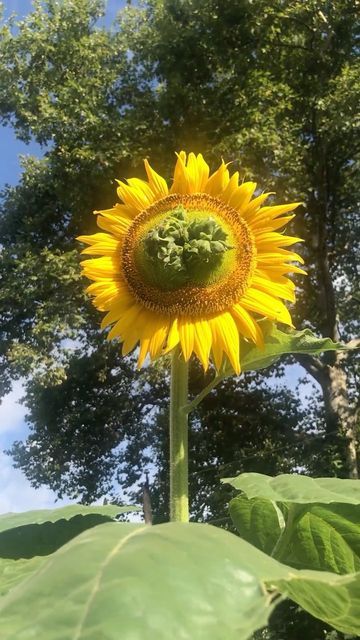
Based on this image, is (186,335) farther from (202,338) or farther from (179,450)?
(179,450)

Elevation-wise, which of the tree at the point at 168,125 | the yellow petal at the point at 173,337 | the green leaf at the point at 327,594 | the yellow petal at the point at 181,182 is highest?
the tree at the point at 168,125

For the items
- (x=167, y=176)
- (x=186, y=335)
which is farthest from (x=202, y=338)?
(x=167, y=176)

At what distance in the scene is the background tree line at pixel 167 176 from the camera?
7934 millimetres

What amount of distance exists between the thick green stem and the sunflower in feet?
0.22

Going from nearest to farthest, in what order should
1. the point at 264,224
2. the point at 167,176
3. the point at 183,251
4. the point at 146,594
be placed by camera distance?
the point at 146,594 → the point at 183,251 → the point at 264,224 → the point at 167,176

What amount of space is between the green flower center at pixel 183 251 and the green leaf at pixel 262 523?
232 millimetres

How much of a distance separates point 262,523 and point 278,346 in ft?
0.56

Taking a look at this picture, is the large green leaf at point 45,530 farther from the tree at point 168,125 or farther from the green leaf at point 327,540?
the tree at point 168,125

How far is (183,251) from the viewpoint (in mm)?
722

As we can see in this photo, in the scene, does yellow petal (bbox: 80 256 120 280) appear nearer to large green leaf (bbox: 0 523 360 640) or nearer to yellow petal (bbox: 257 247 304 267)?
yellow petal (bbox: 257 247 304 267)

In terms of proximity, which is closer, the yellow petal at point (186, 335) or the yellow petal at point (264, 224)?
the yellow petal at point (186, 335)

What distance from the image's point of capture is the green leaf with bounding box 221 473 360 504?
48 cm

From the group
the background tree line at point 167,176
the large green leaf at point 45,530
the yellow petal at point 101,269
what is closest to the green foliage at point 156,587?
the large green leaf at point 45,530

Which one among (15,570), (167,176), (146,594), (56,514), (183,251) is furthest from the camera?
(167,176)
